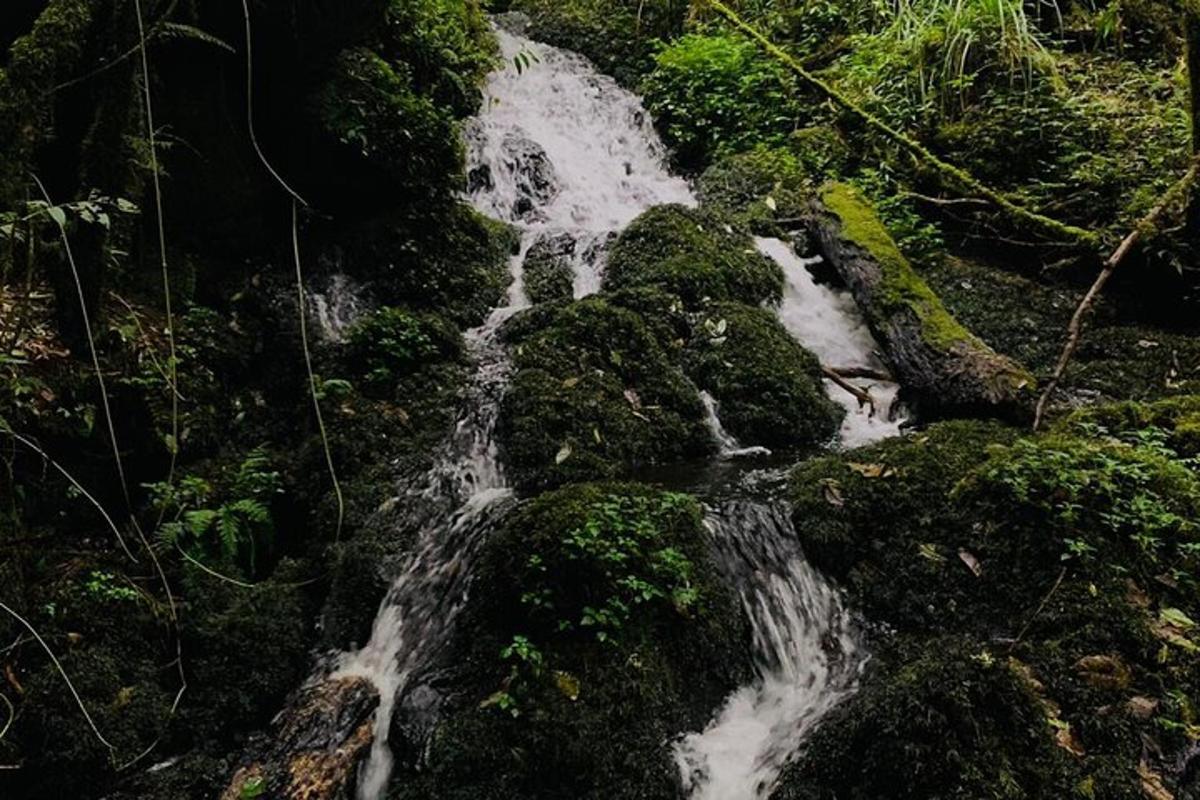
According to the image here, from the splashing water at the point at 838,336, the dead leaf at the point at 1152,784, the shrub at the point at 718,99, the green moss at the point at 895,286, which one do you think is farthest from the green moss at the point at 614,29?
the dead leaf at the point at 1152,784

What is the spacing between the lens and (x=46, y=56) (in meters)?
3.32

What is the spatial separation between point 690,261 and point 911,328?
1.99 metres

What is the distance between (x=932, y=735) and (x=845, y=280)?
4892mm

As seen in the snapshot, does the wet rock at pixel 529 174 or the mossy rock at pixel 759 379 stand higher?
the wet rock at pixel 529 174

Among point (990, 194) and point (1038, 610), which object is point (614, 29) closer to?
point (990, 194)

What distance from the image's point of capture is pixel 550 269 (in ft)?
23.6

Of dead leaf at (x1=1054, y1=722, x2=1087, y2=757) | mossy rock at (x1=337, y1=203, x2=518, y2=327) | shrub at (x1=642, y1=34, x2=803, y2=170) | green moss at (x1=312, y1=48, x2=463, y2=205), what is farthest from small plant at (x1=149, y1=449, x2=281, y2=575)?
shrub at (x1=642, y1=34, x2=803, y2=170)

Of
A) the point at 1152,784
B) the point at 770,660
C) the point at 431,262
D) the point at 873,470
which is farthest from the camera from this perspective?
the point at 431,262

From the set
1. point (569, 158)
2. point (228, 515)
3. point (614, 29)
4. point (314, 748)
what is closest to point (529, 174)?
point (569, 158)

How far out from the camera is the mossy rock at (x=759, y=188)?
8.12m

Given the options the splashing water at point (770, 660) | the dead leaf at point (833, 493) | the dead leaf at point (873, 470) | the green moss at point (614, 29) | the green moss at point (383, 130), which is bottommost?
the splashing water at point (770, 660)

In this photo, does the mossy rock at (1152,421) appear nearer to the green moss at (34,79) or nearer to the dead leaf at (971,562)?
the dead leaf at (971,562)

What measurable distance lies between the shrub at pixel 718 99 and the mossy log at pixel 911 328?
93.7 inches

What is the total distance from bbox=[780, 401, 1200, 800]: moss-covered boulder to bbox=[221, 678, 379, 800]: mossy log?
6.25 ft
